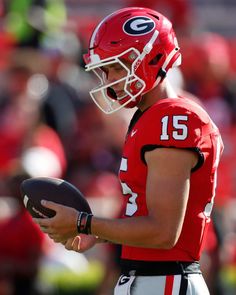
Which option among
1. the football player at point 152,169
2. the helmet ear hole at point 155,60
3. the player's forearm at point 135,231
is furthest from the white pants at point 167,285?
the helmet ear hole at point 155,60

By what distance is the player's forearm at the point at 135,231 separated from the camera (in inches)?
171

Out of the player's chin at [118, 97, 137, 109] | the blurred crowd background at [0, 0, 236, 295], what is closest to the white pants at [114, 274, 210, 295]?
the player's chin at [118, 97, 137, 109]

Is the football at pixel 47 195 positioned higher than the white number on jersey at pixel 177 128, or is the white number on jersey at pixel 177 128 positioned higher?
the white number on jersey at pixel 177 128

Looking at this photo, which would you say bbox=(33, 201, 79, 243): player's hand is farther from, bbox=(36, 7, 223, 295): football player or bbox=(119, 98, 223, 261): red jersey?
bbox=(119, 98, 223, 261): red jersey

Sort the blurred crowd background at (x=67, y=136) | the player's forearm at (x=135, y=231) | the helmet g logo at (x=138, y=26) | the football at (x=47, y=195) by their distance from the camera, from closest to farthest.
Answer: the player's forearm at (x=135, y=231) < the football at (x=47, y=195) < the helmet g logo at (x=138, y=26) < the blurred crowd background at (x=67, y=136)

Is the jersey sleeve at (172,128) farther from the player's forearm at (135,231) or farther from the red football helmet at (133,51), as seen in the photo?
the player's forearm at (135,231)

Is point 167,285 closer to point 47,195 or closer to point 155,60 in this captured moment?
point 47,195

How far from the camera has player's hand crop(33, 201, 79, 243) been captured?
14.4 ft

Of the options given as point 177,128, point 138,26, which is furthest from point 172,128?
point 138,26

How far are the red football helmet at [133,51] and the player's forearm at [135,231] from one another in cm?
55

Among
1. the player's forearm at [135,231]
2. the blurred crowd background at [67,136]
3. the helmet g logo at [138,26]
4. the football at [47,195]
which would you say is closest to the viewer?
the player's forearm at [135,231]

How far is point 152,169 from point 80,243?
64cm

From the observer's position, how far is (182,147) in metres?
4.36

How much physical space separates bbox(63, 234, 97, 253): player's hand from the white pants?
0.30 metres
